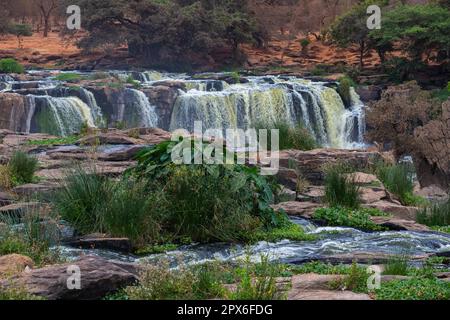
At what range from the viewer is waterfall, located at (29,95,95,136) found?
63.8 feet

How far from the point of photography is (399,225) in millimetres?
9250

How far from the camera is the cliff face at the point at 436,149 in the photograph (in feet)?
48.0

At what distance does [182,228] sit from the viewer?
7.98 metres

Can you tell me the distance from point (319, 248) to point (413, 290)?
277 cm

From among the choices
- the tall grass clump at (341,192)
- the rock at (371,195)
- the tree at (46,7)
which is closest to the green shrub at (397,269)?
the tall grass clump at (341,192)

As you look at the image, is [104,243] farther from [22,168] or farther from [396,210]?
[396,210]

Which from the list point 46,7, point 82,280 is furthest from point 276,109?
point 46,7

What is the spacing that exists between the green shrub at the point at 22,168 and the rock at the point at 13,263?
4.35 meters

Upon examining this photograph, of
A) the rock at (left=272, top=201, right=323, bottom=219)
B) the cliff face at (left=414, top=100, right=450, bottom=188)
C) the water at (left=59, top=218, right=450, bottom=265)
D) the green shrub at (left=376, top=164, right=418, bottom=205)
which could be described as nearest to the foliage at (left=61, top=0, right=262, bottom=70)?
the cliff face at (left=414, top=100, right=450, bottom=188)

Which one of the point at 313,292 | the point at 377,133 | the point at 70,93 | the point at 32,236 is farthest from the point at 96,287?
the point at 70,93

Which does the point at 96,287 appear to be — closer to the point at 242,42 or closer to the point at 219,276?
the point at 219,276

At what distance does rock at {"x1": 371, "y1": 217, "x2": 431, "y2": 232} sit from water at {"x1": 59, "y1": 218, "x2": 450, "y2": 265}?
0.24 meters

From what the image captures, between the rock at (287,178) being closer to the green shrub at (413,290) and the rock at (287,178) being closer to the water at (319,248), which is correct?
the water at (319,248)

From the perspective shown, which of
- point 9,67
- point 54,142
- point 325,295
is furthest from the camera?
point 9,67
